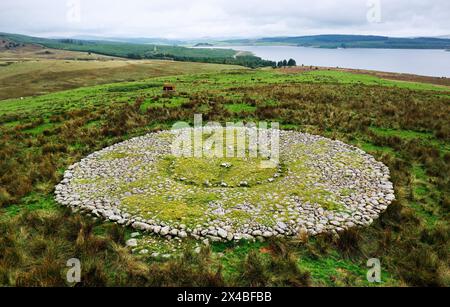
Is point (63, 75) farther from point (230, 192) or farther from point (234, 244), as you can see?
point (234, 244)

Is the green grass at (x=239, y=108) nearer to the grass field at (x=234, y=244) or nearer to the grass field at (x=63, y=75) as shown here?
the grass field at (x=234, y=244)

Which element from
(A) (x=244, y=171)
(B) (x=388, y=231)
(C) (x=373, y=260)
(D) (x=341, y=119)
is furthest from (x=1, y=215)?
(D) (x=341, y=119)

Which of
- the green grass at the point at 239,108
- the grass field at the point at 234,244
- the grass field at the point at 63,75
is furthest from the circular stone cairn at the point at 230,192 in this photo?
the grass field at the point at 63,75

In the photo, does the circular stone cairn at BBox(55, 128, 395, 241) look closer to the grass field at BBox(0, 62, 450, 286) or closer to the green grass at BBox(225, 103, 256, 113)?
the grass field at BBox(0, 62, 450, 286)

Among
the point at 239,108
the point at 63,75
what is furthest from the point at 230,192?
the point at 63,75

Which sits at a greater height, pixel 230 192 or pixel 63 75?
pixel 63 75

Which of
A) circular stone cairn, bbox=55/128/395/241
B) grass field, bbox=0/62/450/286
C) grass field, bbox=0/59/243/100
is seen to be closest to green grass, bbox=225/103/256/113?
grass field, bbox=0/62/450/286
